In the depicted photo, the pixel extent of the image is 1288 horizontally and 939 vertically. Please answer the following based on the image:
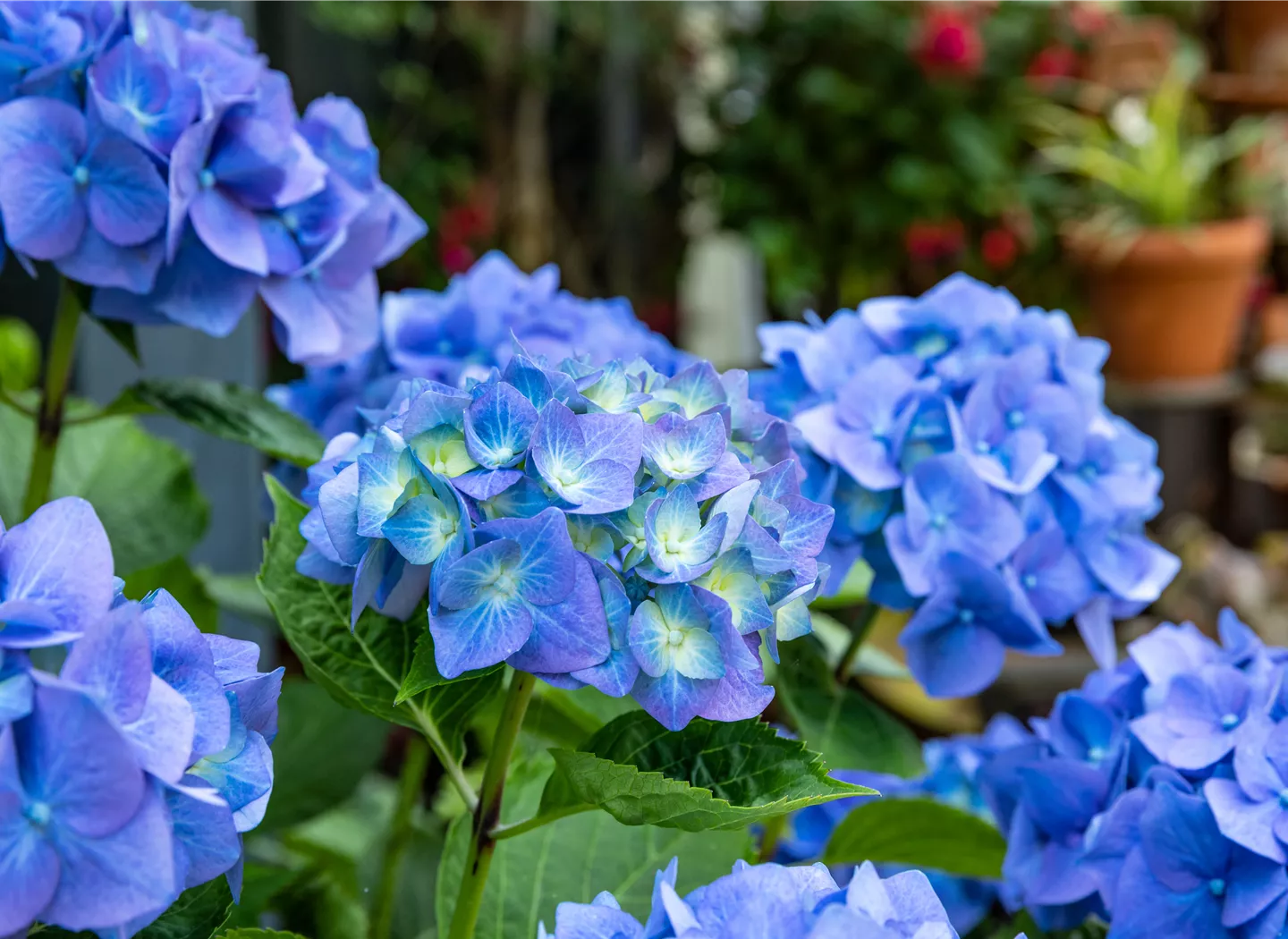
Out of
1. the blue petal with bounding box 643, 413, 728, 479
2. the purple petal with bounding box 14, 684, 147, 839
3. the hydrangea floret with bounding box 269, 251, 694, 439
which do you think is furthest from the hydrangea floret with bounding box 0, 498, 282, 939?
the hydrangea floret with bounding box 269, 251, 694, 439

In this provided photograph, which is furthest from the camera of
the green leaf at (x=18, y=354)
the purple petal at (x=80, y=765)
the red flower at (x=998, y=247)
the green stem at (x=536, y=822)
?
the red flower at (x=998, y=247)

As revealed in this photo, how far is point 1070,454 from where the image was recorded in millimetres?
508

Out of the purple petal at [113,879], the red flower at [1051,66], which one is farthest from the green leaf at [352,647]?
the red flower at [1051,66]

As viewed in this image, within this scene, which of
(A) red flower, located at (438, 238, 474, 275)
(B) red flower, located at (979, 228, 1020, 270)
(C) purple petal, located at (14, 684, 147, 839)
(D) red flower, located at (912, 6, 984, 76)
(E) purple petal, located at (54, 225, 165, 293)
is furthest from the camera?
(B) red flower, located at (979, 228, 1020, 270)

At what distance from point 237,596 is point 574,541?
1.08 ft

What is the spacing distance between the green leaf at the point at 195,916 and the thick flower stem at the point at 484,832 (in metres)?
0.07

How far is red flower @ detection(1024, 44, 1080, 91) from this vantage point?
2.67 metres

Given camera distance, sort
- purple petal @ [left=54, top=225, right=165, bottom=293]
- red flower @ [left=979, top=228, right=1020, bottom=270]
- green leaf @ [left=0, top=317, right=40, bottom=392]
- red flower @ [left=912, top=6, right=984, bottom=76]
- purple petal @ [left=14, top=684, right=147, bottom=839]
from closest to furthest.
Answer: purple petal @ [left=14, top=684, right=147, bottom=839], purple petal @ [left=54, top=225, right=165, bottom=293], green leaf @ [left=0, top=317, right=40, bottom=392], red flower @ [left=912, top=6, right=984, bottom=76], red flower @ [left=979, top=228, right=1020, bottom=270]

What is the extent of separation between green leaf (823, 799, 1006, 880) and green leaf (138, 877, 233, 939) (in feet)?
0.80

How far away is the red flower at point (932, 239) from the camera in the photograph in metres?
2.61

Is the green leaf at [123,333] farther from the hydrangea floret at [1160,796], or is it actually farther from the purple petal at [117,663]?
the hydrangea floret at [1160,796]

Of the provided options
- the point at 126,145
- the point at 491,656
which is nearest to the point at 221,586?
the point at 126,145

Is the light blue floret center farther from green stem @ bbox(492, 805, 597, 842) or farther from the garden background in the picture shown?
the garden background

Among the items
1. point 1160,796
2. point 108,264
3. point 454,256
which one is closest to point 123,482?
point 108,264
